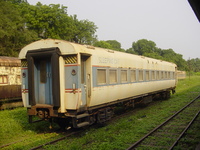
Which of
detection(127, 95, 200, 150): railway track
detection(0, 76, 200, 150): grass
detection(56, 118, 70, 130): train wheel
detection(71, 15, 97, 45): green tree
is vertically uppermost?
detection(71, 15, 97, 45): green tree

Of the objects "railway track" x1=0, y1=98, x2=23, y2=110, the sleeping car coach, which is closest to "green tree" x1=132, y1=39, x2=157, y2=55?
"railway track" x1=0, y1=98, x2=23, y2=110

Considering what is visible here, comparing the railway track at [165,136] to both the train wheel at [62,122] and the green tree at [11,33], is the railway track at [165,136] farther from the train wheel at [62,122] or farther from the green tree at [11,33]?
the green tree at [11,33]

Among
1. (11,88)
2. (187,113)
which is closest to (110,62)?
(187,113)

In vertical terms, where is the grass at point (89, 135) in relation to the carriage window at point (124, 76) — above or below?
below

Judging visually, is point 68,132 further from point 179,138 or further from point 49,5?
point 49,5

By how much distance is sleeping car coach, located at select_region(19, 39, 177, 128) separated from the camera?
292 inches

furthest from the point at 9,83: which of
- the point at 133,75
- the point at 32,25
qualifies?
the point at 32,25

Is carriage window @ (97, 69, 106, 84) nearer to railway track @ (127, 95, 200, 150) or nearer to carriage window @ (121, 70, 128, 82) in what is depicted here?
carriage window @ (121, 70, 128, 82)

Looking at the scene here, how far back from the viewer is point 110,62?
31.1ft

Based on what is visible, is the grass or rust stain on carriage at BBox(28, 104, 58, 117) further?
rust stain on carriage at BBox(28, 104, 58, 117)

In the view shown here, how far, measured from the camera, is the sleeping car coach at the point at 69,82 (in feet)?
24.3

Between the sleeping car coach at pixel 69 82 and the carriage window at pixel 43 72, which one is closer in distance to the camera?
the sleeping car coach at pixel 69 82

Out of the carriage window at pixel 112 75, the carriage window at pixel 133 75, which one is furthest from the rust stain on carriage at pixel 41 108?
the carriage window at pixel 133 75

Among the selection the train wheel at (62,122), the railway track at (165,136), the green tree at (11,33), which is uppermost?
the green tree at (11,33)
